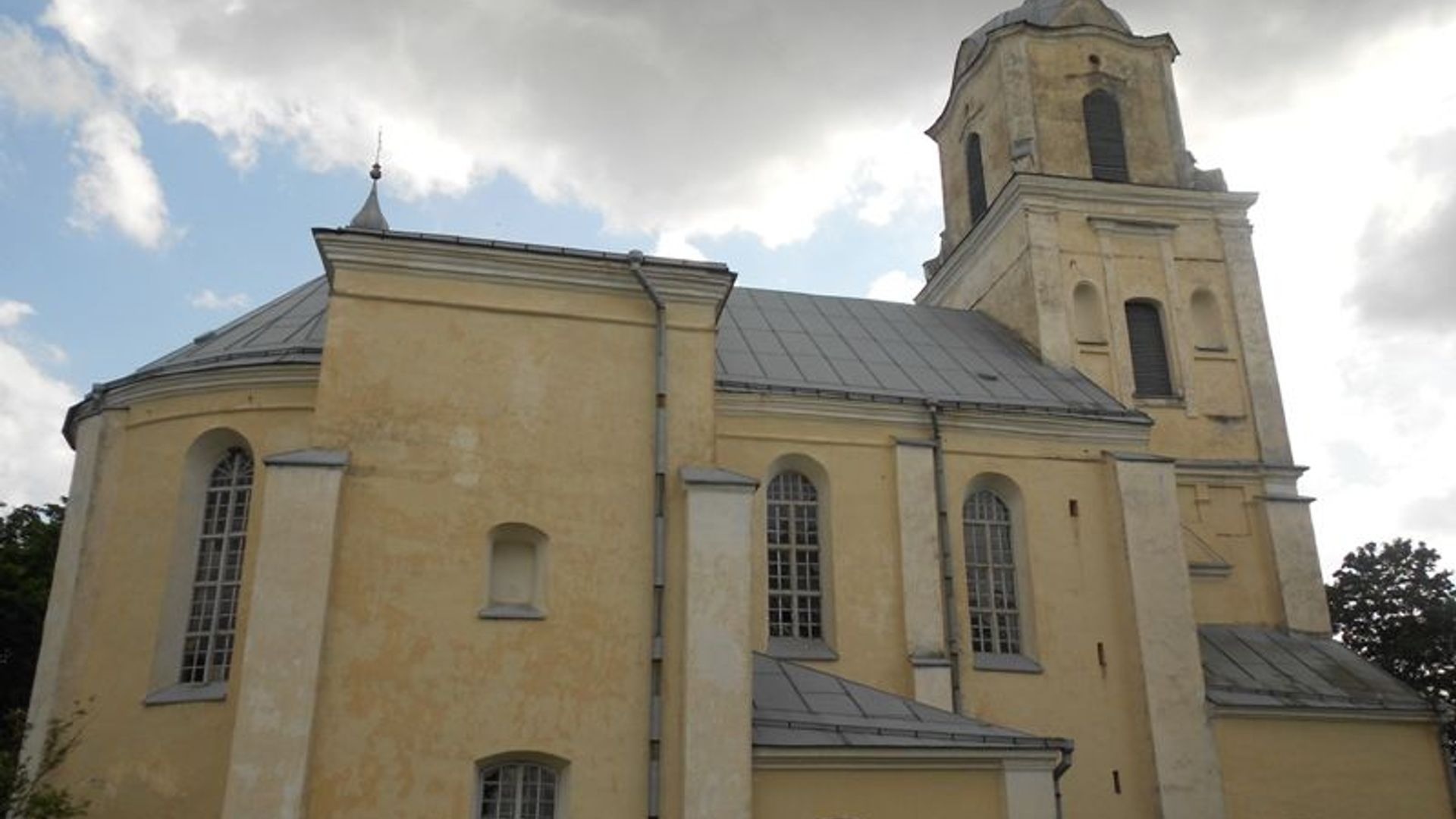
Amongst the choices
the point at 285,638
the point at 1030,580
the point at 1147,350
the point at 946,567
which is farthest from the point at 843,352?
the point at 285,638

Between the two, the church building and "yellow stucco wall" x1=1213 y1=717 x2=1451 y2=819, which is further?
"yellow stucco wall" x1=1213 y1=717 x2=1451 y2=819

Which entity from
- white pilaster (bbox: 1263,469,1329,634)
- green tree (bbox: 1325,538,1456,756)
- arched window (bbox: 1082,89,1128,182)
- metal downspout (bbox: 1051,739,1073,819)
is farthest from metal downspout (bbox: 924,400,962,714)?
green tree (bbox: 1325,538,1456,756)

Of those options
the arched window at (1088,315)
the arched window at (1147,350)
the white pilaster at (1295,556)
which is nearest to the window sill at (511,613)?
the arched window at (1088,315)

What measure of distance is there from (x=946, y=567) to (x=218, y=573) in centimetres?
1171

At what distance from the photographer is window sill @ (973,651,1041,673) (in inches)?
805

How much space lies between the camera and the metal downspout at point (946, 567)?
2009cm

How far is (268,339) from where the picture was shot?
18.6 meters

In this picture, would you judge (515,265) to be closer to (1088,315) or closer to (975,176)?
(1088,315)

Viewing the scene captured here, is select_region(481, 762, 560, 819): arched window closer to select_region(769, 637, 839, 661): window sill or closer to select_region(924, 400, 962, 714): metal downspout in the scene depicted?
select_region(769, 637, 839, 661): window sill

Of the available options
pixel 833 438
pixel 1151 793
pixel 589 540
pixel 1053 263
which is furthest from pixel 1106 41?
pixel 589 540

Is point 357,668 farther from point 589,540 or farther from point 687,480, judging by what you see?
point 687,480

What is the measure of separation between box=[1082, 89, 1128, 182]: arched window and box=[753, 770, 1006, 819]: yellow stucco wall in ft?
55.4

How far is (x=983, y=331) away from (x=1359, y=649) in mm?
16153

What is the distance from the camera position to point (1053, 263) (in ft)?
85.4
